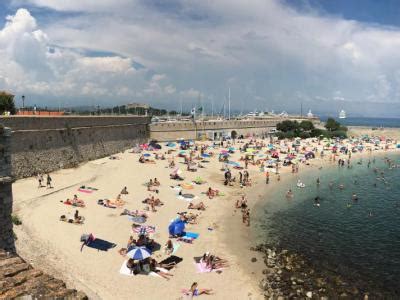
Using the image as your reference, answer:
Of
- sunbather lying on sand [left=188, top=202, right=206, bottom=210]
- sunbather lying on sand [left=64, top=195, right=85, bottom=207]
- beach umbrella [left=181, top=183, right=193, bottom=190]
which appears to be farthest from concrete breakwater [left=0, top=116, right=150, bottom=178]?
sunbather lying on sand [left=188, top=202, right=206, bottom=210]

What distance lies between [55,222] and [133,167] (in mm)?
14688

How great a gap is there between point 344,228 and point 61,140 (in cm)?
2193

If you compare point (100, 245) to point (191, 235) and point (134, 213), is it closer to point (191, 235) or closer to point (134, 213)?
point (191, 235)

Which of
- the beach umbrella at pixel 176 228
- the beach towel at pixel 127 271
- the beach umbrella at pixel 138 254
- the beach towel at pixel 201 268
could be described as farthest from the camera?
the beach umbrella at pixel 176 228

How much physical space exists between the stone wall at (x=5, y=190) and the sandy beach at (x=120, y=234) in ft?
9.49

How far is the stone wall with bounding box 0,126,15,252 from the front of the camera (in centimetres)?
826

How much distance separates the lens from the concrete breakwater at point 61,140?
80.1 feet

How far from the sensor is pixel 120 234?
1647 centimetres

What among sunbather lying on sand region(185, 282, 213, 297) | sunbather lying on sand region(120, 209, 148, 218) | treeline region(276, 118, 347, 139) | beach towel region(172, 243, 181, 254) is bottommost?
sunbather lying on sand region(185, 282, 213, 297)

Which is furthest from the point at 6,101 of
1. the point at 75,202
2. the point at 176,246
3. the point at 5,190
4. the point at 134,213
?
the point at 5,190

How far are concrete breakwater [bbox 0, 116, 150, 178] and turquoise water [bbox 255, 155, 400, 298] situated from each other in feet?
52.9

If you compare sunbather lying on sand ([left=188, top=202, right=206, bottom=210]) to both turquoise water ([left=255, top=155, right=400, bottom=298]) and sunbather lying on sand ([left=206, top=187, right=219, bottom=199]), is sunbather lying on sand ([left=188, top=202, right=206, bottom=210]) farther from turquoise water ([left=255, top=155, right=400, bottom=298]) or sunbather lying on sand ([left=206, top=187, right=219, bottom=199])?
turquoise water ([left=255, top=155, right=400, bottom=298])

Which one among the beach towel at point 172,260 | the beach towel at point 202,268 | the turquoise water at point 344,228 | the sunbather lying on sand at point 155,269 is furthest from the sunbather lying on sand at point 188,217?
the sunbather lying on sand at point 155,269

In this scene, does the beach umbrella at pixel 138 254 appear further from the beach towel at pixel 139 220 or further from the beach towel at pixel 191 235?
the beach towel at pixel 139 220
